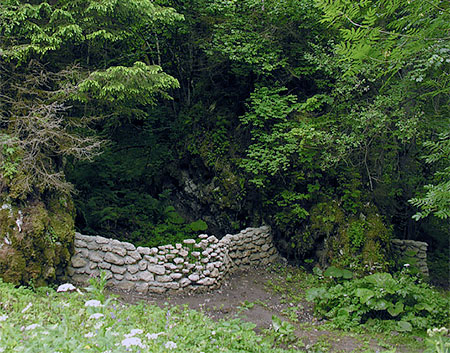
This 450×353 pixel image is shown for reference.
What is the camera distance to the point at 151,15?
7.03 meters

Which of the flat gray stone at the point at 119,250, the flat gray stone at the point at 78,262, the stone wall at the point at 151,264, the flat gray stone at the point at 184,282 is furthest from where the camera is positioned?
the flat gray stone at the point at 184,282

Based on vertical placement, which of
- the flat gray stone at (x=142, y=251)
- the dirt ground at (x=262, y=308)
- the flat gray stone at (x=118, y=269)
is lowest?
the dirt ground at (x=262, y=308)

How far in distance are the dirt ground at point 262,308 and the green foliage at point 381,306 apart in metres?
0.37

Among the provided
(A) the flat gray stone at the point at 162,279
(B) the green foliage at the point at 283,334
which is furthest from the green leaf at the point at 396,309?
(A) the flat gray stone at the point at 162,279

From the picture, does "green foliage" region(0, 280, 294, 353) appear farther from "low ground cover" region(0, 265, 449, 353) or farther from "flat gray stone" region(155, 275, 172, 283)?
"flat gray stone" region(155, 275, 172, 283)

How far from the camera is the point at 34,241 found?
6.15 meters

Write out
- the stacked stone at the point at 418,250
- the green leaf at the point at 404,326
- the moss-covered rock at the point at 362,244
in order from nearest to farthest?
the green leaf at the point at 404,326, the moss-covered rock at the point at 362,244, the stacked stone at the point at 418,250

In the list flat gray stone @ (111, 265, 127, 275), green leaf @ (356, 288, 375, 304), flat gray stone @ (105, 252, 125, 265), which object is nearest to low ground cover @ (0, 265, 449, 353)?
green leaf @ (356, 288, 375, 304)

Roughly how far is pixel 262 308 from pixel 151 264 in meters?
2.35

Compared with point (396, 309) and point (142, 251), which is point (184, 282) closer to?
point (142, 251)

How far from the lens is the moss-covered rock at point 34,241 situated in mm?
5855

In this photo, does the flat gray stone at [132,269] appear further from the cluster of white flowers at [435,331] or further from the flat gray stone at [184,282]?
the cluster of white flowers at [435,331]

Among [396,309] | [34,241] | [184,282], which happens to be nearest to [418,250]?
[396,309]

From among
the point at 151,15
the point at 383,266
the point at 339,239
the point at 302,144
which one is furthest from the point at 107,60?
the point at 383,266
